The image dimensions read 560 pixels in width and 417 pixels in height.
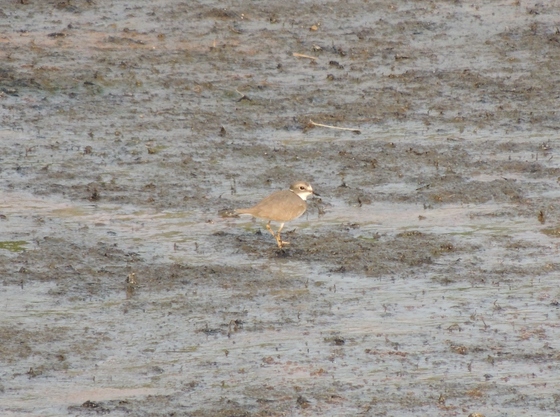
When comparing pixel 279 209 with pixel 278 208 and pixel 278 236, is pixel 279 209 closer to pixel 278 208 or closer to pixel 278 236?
pixel 278 208

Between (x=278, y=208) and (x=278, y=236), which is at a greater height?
(x=278, y=208)

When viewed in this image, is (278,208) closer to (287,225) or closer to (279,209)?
(279,209)

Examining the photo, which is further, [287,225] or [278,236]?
[287,225]

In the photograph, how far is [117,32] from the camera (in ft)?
54.0

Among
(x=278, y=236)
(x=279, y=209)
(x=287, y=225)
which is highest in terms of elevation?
(x=279, y=209)

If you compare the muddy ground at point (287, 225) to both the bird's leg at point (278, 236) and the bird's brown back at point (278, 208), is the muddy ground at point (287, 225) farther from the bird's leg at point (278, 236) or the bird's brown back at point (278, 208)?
the bird's brown back at point (278, 208)

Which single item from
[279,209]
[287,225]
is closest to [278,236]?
[279,209]

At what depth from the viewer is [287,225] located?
38.1 ft

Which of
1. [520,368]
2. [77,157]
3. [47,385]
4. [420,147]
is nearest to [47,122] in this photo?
[77,157]

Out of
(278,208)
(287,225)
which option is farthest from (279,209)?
(287,225)

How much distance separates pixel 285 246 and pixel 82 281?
Answer: 188cm

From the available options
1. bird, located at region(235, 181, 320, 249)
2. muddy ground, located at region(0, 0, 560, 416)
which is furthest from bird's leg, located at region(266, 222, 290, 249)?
muddy ground, located at region(0, 0, 560, 416)

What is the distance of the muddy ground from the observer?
8.29m

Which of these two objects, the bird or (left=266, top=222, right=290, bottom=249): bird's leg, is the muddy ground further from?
the bird
